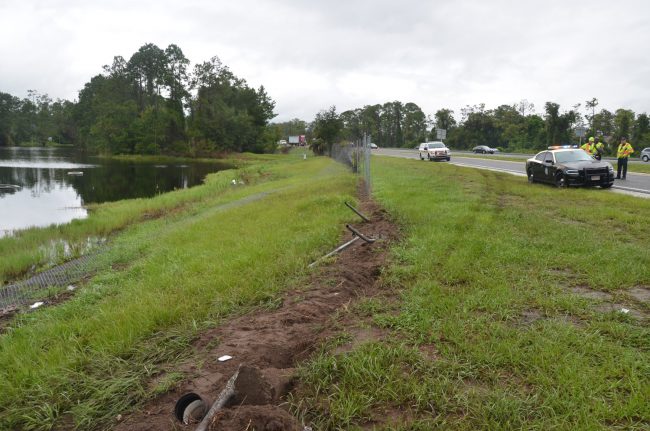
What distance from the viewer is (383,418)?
314cm

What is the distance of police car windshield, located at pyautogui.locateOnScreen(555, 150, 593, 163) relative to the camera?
16.0 m

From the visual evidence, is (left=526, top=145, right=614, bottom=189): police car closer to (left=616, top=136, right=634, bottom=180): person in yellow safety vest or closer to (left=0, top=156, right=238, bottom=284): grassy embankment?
(left=616, top=136, right=634, bottom=180): person in yellow safety vest

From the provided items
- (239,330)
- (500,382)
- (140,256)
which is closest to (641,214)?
(500,382)

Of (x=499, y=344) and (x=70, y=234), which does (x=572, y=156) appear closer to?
(x=499, y=344)

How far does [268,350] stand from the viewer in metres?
4.22

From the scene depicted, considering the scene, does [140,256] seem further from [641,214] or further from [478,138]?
[478,138]

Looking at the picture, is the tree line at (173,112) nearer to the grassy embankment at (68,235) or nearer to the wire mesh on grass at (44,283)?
the grassy embankment at (68,235)

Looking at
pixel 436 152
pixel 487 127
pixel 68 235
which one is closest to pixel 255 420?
pixel 68 235

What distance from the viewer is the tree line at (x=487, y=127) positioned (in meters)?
50.8

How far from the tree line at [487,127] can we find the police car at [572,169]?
6.93 m

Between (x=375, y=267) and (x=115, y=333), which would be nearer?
(x=115, y=333)

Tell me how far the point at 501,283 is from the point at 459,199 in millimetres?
7454

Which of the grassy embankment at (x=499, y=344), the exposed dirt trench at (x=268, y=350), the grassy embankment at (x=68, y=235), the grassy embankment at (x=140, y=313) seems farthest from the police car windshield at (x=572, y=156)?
the grassy embankment at (x=68, y=235)

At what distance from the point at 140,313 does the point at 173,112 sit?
8354cm
